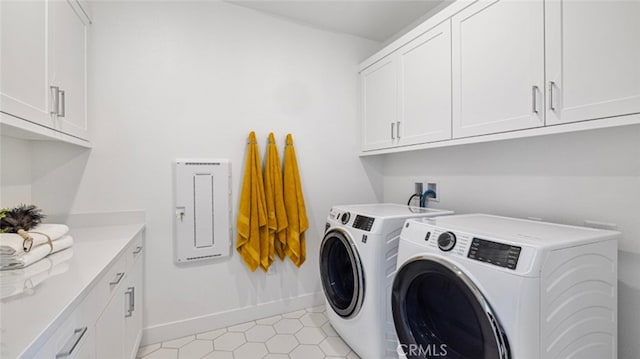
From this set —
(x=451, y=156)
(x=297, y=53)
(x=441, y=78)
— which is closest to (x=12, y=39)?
(x=297, y=53)

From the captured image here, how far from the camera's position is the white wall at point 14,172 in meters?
1.38

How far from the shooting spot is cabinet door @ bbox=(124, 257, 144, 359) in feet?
4.63

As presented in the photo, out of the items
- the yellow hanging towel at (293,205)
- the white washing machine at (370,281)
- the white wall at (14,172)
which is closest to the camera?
the white wall at (14,172)

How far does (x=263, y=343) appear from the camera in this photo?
189 centimetres

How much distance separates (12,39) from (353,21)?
85.5 inches

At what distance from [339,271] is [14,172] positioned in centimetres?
200

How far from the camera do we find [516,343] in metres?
0.89

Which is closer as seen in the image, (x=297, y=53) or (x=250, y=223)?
(x=250, y=223)

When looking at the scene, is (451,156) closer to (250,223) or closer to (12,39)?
(250,223)

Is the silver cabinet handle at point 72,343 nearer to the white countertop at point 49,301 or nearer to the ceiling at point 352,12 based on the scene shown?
the white countertop at point 49,301

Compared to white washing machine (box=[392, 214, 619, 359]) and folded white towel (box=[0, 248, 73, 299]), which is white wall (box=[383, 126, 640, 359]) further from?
folded white towel (box=[0, 248, 73, 299])

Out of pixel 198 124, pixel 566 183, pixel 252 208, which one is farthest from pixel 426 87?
pixel 198 124

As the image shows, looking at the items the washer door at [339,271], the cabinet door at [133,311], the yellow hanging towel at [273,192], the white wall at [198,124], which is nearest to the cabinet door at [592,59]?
the washer door at [339,271]

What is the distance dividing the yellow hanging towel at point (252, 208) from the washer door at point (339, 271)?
1.77 ft
